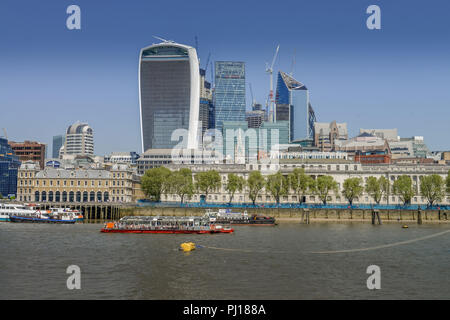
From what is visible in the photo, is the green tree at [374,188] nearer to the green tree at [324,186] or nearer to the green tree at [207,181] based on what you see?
the green tree at [324,186]

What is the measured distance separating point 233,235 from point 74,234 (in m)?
30.0

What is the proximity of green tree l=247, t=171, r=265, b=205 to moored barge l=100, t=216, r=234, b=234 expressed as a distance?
196ft

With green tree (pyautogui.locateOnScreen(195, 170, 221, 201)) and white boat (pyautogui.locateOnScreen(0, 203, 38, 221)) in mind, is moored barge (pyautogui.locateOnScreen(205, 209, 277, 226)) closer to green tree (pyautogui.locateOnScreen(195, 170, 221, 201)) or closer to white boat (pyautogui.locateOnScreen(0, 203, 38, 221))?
green tree (pyautogui.locateOnScreen(195, 170, 221, 201))

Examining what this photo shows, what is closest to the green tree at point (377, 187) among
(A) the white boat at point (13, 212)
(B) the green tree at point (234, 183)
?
(B) the green tree at point (234, 183)

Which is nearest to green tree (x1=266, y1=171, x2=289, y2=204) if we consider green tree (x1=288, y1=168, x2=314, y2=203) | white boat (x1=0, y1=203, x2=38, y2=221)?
green tree (x1=288, y1=168, x2=314, y2=203)

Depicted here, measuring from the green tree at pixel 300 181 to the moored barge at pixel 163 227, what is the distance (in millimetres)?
62459

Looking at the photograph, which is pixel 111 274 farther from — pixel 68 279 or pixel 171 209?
pixel 171 209

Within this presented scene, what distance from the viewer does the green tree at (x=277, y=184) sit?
168 metres

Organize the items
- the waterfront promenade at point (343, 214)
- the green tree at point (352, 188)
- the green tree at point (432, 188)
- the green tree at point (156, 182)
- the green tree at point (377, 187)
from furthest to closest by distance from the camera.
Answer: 1. the green tree at point (156, 182)
2. the green tree at point (377, 187)
3. the green tree at point (352, 188)
4. the green tree at point (432, 188)
5. the waterfront promenade at point (343, 214)

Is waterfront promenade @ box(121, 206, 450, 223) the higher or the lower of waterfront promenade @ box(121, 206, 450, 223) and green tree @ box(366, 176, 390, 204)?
the lower

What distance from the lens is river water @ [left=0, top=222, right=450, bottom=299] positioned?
154 feet
